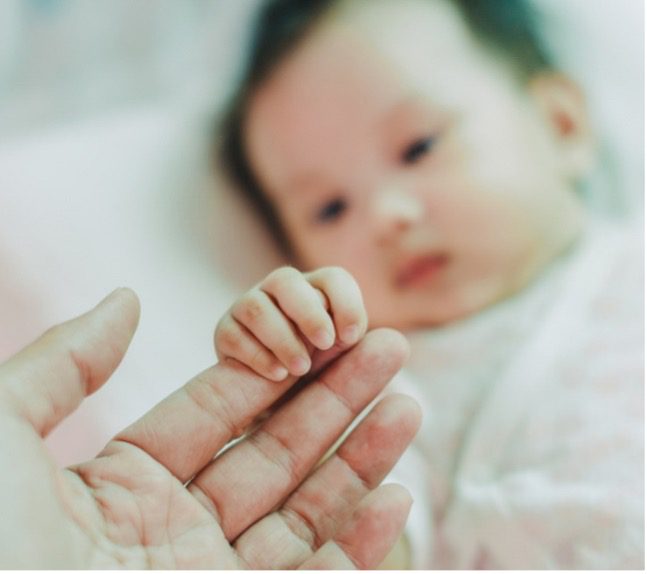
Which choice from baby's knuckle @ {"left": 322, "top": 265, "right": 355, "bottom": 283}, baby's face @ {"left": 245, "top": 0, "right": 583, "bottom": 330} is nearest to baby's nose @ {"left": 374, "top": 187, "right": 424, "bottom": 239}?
baby's face @ {"left": 245, "top": 0, "right": 583, "bottom": 330}

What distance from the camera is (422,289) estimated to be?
846 millimetres

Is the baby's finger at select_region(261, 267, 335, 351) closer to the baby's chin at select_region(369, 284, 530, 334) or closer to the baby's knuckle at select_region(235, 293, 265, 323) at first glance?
the baby's knuckle at select_region(235, 293, 265, 323)

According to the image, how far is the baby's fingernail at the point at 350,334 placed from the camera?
55cm

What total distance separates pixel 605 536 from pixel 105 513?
0.43 metres

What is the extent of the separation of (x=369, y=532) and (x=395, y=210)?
1.24ft

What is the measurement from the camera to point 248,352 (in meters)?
0.54

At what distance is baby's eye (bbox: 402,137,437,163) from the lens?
32.6 inches

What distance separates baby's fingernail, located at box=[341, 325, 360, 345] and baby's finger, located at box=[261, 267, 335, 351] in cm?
1

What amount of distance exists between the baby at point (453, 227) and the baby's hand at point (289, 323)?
27 cm

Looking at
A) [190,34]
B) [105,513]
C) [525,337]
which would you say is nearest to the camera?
[105,513]

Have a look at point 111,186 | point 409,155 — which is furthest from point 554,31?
point 111,186

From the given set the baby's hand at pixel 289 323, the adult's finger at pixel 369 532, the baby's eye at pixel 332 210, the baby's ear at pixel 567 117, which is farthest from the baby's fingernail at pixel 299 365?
the baby's ear at pixel 567 117

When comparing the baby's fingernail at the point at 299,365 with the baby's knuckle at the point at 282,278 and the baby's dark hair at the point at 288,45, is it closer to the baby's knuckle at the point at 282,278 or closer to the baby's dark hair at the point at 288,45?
the baby's knuckle at the point at 282,278

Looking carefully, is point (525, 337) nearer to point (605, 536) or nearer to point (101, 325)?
point (605, 536)
